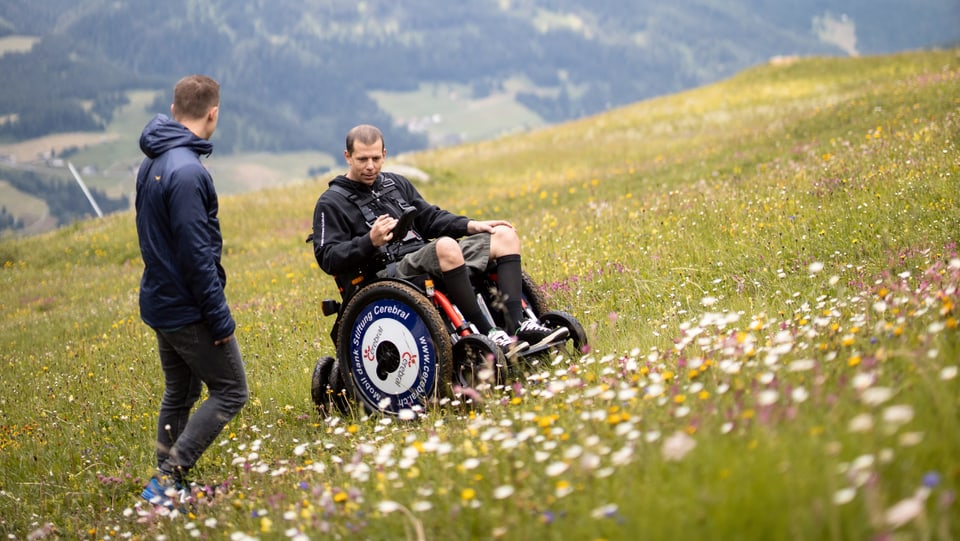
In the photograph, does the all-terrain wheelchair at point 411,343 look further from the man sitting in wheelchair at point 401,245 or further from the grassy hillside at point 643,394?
the grassy hillside at point 643,394

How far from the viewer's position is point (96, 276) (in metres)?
18.3

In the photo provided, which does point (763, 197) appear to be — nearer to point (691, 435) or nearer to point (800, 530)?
point (691, 435)

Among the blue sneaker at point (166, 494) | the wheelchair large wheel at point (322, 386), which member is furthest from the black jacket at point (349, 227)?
the blue sneaker at point (166, 494)

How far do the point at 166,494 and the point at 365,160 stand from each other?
280cm

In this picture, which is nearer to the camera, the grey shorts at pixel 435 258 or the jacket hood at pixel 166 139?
the jacket hood at pixel 166 139

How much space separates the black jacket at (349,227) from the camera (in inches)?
239

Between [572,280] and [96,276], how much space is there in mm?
13759

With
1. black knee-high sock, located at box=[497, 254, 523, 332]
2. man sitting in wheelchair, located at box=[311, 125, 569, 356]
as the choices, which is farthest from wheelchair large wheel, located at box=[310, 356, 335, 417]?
black knee-high sock, located at box=[497, 254, 523, 332]

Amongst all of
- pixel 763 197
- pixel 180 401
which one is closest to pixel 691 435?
pixel 180 401

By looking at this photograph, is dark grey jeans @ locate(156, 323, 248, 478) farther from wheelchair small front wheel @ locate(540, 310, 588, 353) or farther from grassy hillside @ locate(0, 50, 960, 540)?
wheelchair small front wheel @ locate(540, 310, 588, 353)

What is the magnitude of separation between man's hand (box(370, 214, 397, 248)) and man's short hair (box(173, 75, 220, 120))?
1.36 m

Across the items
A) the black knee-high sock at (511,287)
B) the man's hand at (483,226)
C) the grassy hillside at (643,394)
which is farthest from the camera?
the man's hand at (483,226)

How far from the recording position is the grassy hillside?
281 centimetres

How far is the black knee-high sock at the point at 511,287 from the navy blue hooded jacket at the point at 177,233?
6.62 feet
